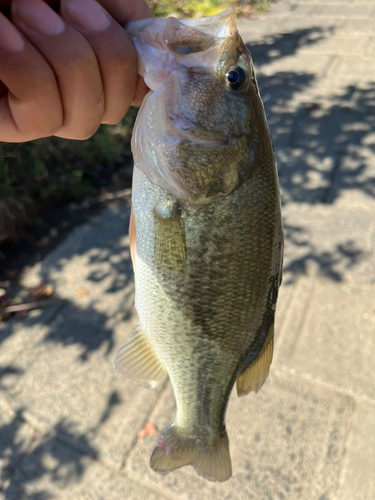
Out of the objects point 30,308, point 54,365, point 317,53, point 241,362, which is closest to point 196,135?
point 241,362

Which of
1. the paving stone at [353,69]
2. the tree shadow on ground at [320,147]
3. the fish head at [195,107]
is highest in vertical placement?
the fish head at [195,107]

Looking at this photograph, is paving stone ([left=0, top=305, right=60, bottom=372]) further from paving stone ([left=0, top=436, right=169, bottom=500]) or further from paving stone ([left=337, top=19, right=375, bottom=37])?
paving stone ([left=337, top=19, right=375, bottom=37])

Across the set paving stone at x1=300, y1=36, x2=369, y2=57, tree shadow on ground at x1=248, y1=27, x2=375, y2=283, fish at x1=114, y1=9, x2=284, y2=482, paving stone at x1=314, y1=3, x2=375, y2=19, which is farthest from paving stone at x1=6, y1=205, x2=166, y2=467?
paving stone at x1=314, y1=3, x2=375, y2=19

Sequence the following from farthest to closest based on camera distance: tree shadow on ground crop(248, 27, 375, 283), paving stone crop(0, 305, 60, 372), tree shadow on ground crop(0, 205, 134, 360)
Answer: tree shadow on ground crop(248, 27, 375, 283)
tree shadow on ground crop(0, 205, 134, 360)
paving stone crop(0, 305, 60, 372)

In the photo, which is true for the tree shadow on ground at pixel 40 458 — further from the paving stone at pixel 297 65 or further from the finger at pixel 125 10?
the paving stone at pixel 297 65

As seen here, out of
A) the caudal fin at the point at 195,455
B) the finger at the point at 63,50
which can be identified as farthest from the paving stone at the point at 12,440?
the finger at the point at 63,50

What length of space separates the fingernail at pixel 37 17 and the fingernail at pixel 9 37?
0.17ft

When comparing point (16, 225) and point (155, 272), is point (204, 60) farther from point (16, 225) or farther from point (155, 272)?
point (16, 225)

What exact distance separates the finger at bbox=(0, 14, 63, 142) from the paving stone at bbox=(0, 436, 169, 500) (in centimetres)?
237

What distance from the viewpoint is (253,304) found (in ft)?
4.93

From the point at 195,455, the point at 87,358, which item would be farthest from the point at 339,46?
the point at 195,455

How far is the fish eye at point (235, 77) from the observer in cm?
129

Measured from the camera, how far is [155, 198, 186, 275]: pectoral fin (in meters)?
1.41

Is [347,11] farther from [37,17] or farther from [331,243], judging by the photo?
[37,17]
